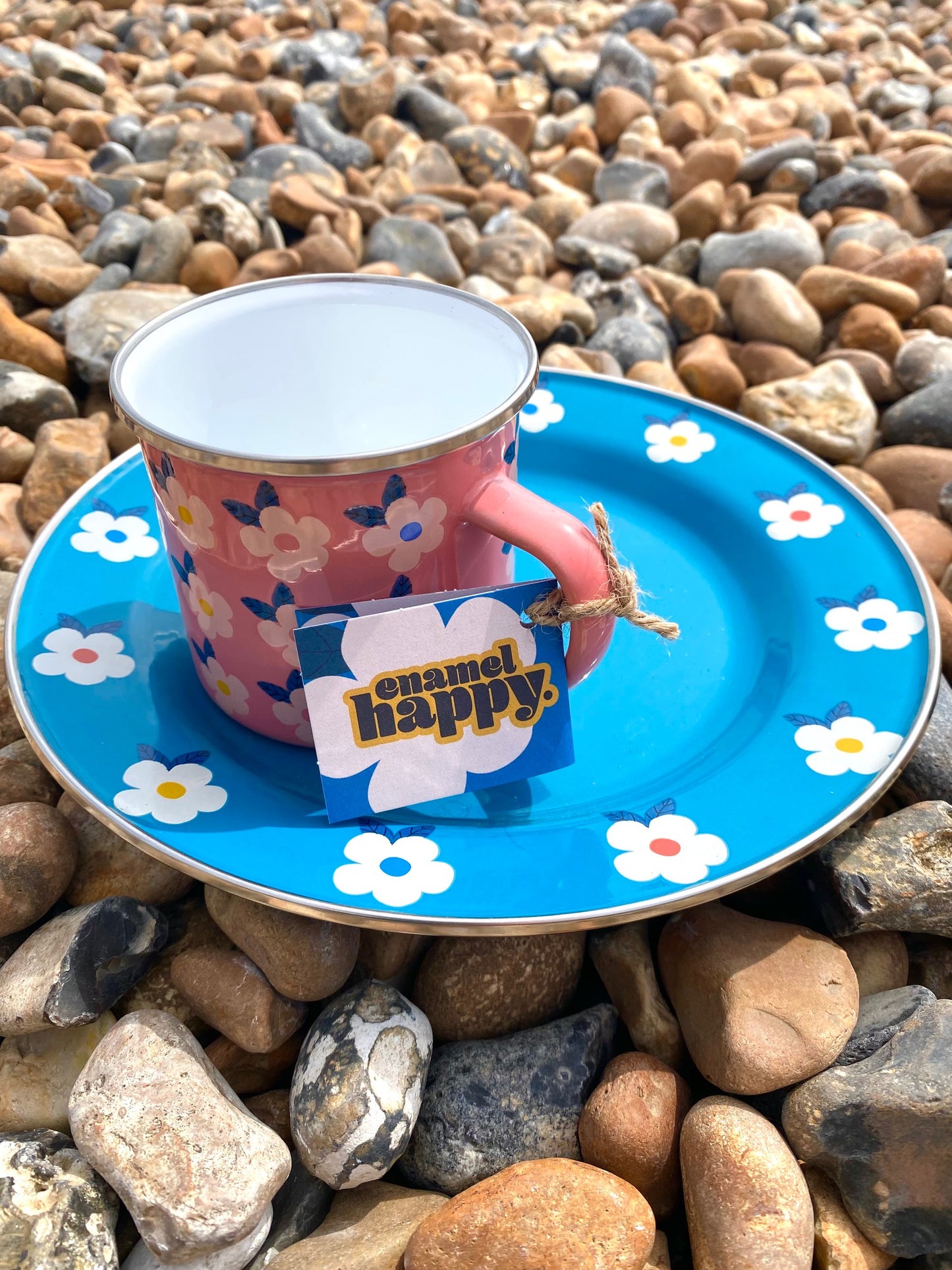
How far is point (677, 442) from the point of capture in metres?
1.21

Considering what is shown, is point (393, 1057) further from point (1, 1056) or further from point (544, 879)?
point (1, 1056)

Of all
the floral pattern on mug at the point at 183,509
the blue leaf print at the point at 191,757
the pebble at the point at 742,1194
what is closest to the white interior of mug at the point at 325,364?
the floral pattern on mug at the point at 183,509

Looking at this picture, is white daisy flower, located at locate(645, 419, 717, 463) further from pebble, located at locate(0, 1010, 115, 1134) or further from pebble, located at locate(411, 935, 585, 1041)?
pebble, located at locate(0, 1010, 115, 1134)

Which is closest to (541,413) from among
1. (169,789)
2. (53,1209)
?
(169,789)

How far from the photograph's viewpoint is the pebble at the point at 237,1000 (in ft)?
2.64

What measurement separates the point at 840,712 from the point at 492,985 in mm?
368

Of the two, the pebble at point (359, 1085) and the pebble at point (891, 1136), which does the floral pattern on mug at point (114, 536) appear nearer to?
the pebble at point (359, 1085)

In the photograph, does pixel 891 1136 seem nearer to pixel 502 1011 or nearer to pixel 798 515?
pixel 502 1011

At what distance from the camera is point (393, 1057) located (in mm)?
771

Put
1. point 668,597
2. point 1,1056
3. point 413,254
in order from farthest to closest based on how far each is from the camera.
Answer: point 413,254 < point 668,597 < point 1,1056

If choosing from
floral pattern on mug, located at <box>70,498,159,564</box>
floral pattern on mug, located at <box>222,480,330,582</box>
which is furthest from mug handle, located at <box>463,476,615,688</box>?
floral pattern on mug, located at <box>70,498,159,564</box>

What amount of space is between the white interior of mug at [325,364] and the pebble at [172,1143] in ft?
1.62

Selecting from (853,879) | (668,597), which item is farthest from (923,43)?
(853,879)

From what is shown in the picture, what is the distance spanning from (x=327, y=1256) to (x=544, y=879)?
0.29 metres
